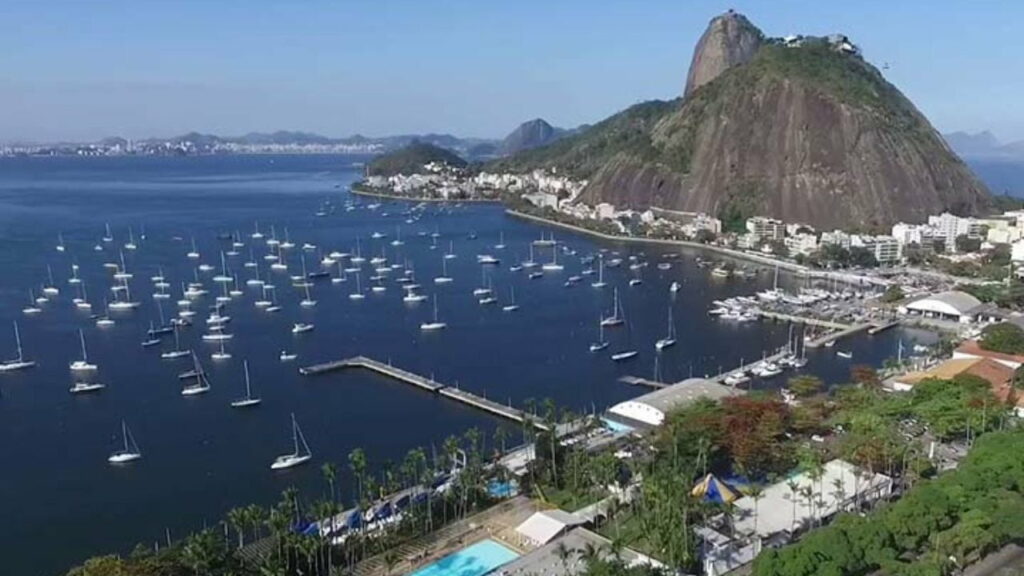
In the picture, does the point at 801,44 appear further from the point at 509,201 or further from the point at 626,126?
the point at 626,126

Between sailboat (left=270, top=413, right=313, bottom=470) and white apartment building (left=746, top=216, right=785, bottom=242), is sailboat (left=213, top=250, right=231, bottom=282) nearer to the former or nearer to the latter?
sailboat (left=270, top=413, right=313, bottom=470)

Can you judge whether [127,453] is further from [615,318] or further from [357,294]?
[615,318]

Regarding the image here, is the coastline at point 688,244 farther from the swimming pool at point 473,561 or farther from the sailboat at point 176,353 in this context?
the swimming pool at point 473,561

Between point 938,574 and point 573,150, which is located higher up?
point 573,150

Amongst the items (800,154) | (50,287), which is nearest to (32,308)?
(50,287)

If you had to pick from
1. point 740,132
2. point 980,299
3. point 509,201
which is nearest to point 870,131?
point 740,132

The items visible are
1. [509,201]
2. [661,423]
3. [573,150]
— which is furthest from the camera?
[573,150]

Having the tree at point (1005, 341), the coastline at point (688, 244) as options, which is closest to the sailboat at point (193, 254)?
the coastline at point (688, 244)
